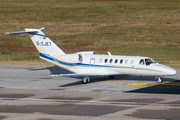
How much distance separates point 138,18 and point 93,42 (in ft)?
57.5

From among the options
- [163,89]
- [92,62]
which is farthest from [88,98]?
[92,62]

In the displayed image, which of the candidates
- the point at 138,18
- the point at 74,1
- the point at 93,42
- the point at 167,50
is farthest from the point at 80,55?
the point at 74,1

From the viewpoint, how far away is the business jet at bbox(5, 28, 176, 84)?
25906 mm

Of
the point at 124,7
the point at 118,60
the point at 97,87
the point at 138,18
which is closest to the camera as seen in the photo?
the point at 97,87

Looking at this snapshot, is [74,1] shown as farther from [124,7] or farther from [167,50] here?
[167,50]

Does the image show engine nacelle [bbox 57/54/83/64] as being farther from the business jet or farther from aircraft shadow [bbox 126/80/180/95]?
aircraft shadow [bbox 126/80/180/95]

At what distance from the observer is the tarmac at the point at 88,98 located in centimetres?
1672

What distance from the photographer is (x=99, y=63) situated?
27.3 meters

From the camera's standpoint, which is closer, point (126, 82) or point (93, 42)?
point (126, 82)

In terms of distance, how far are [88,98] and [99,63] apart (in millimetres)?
6899

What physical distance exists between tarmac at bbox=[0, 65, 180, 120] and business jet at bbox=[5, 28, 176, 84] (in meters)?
0.94

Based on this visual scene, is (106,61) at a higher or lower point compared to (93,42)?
lower

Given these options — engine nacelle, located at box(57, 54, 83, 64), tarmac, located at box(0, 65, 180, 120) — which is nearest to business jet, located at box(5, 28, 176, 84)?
engine nacelle, located at box(57, 54, 83, 64)

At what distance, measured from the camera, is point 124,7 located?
272ft
